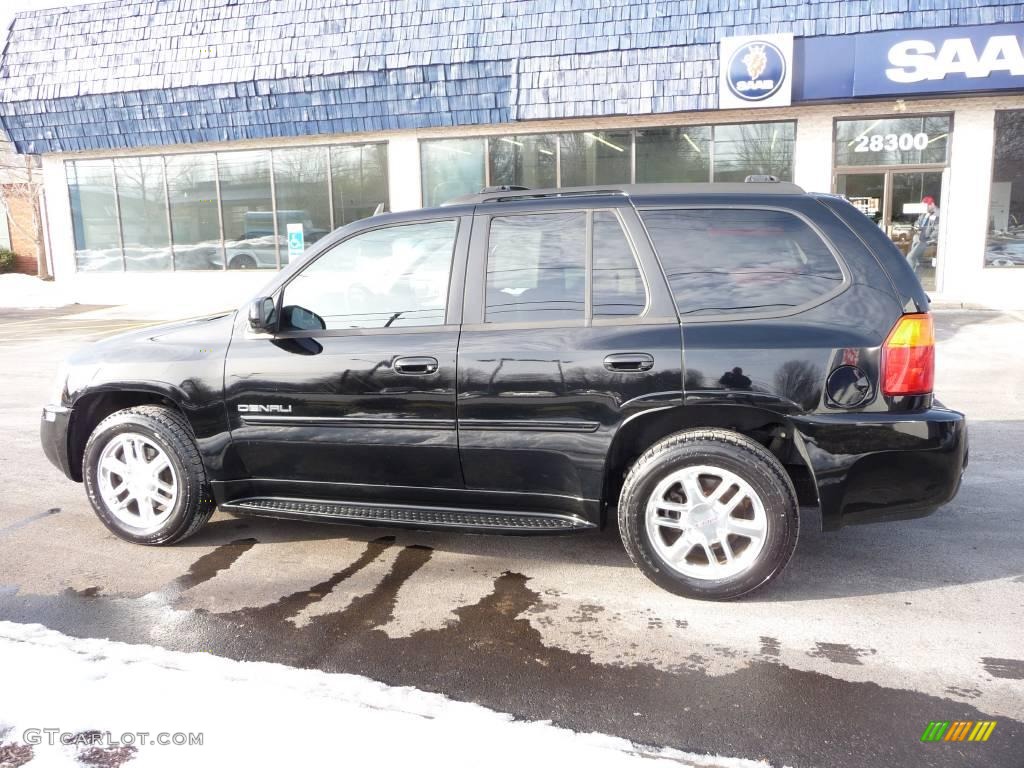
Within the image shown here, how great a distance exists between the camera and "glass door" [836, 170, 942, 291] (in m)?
15.2

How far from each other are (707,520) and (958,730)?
1.20 meters

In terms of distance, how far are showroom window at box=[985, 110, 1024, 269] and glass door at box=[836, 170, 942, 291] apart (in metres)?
0.91

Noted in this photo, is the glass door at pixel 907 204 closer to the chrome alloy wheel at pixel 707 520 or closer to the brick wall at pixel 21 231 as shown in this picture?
the chrome alloy wheel at pixel 707 520

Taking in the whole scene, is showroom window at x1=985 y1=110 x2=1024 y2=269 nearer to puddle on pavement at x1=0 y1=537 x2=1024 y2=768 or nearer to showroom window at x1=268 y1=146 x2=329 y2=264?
showroom window at x1=268 y1=146 x2=329 y2=264

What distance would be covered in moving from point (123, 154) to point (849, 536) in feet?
65.7

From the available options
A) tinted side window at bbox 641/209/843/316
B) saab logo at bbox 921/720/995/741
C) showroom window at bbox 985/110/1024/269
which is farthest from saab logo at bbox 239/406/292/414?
showroom window at bbox 985/110/1024/269

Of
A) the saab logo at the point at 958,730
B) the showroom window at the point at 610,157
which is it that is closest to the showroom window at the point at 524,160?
the showroom window at the point at 610,157

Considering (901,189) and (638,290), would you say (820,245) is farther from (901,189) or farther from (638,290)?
(901,189)

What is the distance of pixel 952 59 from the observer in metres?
13.6

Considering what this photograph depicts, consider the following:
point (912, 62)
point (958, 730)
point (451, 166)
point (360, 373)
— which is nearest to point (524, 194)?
point (360, 373)

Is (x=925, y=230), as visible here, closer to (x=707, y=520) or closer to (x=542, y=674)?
(x=707, y=520)

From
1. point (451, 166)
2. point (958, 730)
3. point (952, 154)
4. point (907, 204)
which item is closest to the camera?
point (958, 730)

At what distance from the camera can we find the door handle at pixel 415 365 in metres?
3.72

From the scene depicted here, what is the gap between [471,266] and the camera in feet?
12.6
